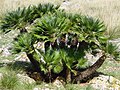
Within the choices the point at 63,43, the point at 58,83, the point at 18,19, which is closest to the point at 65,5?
the point at 63,43

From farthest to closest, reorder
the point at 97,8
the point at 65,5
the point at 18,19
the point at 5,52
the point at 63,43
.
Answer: the point at 65,5, the point at 97,8, the point at 5,52, the point at 63,43, the point at 18,19

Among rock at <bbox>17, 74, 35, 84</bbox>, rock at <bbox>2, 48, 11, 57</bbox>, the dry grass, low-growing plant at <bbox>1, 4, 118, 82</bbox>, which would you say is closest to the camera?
low-growing plant at <bbox>1, 4, 118, 82</bbox>

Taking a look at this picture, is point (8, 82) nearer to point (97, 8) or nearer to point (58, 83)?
point (58, 83)

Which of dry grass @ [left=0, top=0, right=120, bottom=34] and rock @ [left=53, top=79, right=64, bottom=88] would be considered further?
dry grass @ [left=0, top=0, right=120, bottom=34]

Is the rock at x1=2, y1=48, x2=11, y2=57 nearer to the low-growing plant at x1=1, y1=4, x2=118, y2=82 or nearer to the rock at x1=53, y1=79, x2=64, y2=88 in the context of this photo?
the low-growing plant at x1=1, y1=4, x2=118, y2=82

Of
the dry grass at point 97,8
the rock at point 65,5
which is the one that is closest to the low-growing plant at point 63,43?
the dry grass at point 97,8

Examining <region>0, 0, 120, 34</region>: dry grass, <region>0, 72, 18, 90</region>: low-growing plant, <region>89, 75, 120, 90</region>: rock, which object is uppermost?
<region>0, 72, 18, 90</region>: low-growing plant

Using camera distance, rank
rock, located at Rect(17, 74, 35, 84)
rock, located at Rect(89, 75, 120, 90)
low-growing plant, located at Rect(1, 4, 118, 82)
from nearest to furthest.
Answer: low-growing plant, located at Rect(1, 4, 118, 82)
rock, located at Rect(17, 74, 35, 84)
rock, located at Rect(89, 75, 120, 90)

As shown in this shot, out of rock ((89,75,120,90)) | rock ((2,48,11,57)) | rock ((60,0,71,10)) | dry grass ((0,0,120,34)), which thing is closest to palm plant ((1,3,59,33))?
rock ((89,75,120,90))

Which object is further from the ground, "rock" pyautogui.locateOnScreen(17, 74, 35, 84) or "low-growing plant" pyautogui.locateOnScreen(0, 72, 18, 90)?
"low-growing plant" pyautogui.locateOnScreen(0, 72, 18, 90)

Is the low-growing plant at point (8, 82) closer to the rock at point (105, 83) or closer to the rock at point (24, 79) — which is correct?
the rock at point (24, 79)

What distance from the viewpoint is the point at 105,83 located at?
5.92 m

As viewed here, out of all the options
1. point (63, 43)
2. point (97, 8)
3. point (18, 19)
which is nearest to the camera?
point (18, 19)

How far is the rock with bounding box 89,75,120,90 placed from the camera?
19.2 feet
